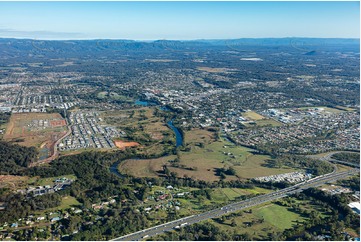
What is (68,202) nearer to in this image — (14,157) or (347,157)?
(14,157)

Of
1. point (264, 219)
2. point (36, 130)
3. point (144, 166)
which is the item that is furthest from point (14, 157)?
point (264, 219)

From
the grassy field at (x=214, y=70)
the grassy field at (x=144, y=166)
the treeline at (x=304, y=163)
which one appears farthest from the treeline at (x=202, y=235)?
the grassy field at (x=214, y=70)

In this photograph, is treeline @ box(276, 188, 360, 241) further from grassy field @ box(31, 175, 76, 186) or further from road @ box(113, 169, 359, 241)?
grassy field @ box(31, 175, 76, 186)

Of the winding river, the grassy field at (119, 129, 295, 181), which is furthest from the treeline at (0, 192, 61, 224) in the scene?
the grassy field at (119, 129, 295, 181)

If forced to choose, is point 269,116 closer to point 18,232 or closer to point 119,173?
point 119,173

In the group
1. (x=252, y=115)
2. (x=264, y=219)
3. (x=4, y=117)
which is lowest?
(x=264, y=219)
